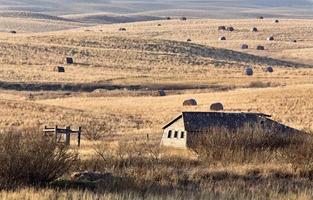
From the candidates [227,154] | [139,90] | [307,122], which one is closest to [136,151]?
[227,154]

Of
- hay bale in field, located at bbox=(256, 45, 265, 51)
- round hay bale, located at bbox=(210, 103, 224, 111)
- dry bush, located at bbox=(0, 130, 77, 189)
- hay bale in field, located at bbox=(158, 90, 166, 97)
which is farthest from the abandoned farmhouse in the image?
hay bale in field, located at bbox=(256, 45, 265, 51)

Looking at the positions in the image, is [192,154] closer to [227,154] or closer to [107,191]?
[227,154]

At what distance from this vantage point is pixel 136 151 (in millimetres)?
23125

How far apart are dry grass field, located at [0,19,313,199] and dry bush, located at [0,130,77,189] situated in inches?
45.7

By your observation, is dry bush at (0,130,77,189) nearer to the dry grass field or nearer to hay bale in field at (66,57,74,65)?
the dry grass field

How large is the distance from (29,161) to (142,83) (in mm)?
49943

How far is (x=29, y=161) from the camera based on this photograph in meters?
15.9

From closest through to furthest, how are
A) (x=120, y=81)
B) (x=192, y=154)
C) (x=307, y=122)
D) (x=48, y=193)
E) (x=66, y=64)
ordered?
(x=48, y=193) < (x=192, y=154) < (x=307, y=122) < (x=120, y=81) < (x=66, y=64)

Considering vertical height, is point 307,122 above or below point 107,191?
below

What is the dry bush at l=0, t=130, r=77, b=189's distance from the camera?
51.6 feet

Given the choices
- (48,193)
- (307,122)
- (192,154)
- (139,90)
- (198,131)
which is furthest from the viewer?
(139,90)

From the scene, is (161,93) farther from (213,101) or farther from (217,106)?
(217,106)

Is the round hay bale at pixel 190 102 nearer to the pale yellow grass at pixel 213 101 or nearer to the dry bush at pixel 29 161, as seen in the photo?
the pale yellow grass at pixel 213 101

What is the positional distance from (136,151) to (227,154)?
3.35m
